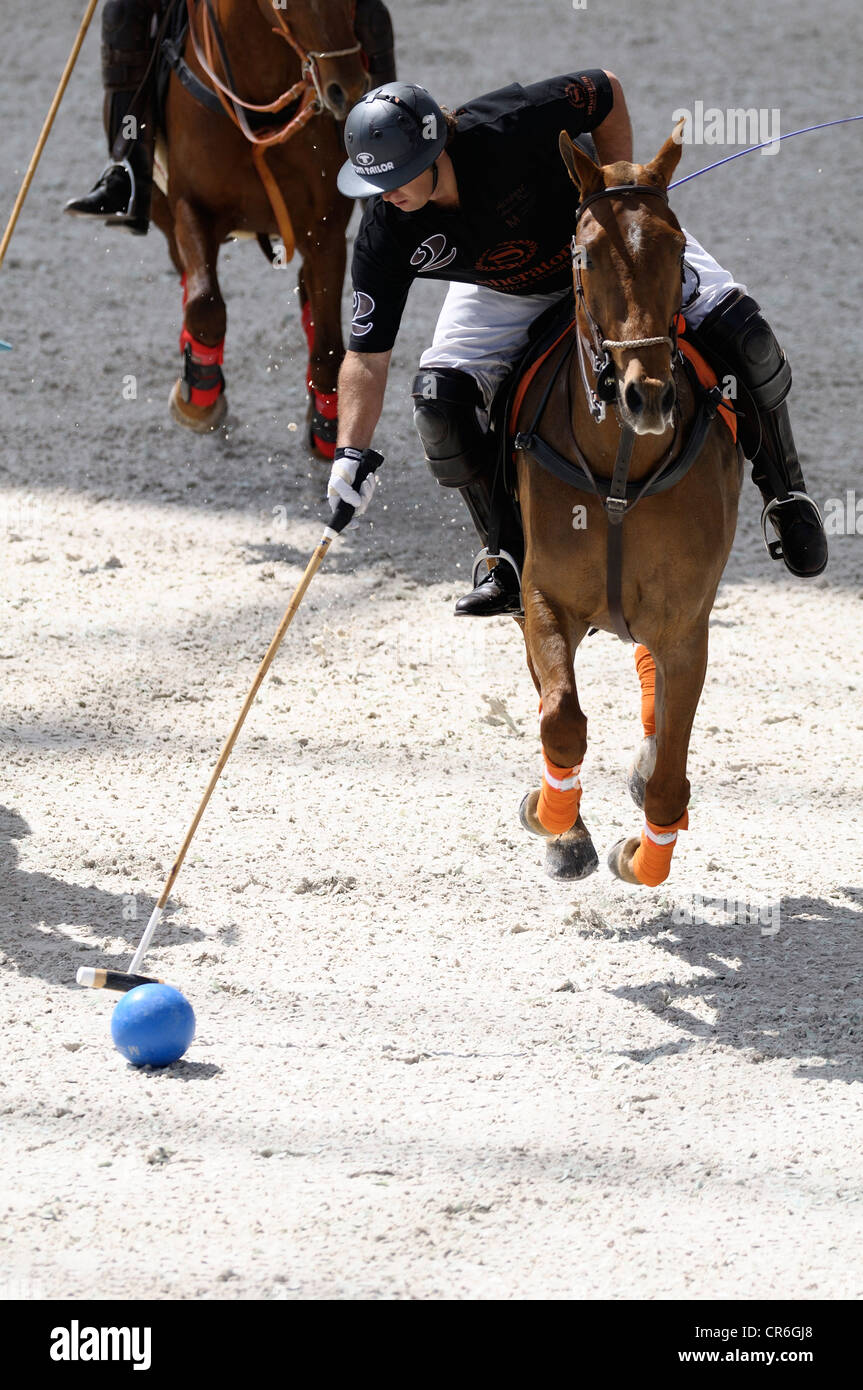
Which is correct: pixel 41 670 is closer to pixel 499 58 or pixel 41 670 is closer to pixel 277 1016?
pixel 277 1016

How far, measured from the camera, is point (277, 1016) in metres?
4.67

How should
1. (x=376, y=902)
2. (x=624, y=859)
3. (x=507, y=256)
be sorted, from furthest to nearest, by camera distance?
(x=376, y=902), (x=624, y=859), (x=507, y=256)

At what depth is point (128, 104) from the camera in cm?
779

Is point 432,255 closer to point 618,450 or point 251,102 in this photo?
point 618,450

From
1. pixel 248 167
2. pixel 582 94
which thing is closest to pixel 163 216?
pixel 248 167

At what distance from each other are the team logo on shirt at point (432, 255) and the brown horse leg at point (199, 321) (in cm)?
277

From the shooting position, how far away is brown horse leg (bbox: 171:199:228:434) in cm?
745

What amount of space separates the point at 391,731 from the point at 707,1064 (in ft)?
7.92

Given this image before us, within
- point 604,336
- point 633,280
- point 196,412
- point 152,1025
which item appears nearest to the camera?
point 633,280

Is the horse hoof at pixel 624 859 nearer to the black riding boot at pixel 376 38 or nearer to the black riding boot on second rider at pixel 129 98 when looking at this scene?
the black riding boot at pixel 376 38

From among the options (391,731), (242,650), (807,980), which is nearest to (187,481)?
(242,650)

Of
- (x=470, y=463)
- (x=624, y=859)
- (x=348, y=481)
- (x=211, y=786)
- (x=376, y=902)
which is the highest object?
(x=348, y=481)

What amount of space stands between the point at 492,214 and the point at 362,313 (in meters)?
0.47

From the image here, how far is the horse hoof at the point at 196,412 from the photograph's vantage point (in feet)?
25.4
